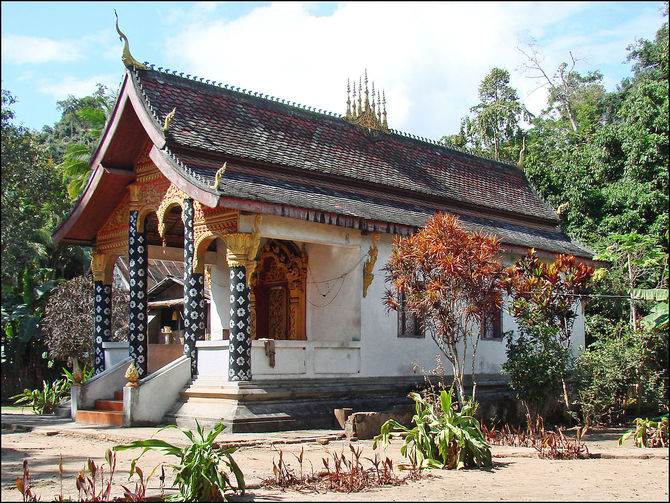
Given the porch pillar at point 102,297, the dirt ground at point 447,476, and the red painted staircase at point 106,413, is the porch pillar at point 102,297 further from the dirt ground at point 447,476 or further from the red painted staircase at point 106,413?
the dirt ground at point 447,476

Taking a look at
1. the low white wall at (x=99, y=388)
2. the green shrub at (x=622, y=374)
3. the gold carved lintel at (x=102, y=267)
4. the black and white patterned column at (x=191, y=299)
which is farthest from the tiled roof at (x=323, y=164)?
the low white wall at (x=99, y=388)

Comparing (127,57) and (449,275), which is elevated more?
(127,57)

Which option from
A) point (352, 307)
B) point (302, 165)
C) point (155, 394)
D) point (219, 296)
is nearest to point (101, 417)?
→ point (155, 394)

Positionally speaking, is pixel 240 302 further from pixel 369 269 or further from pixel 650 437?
pixel 650 437

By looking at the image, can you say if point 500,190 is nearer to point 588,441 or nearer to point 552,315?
point 552,315

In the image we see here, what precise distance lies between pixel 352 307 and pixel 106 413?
17.7 ft

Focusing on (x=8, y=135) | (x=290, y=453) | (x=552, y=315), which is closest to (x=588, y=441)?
(x=552, y=315)

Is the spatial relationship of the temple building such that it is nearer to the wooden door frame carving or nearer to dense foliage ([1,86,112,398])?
the wooden door frame carving

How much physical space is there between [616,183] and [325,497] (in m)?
18.6

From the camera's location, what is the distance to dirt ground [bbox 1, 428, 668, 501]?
7340 millimetres

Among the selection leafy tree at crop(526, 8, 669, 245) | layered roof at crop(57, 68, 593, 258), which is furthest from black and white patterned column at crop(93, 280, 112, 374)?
leafy tree at crop(526, 8, 669, 245)

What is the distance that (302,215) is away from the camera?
1409 centimetres

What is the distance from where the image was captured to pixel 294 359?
48.0 feet

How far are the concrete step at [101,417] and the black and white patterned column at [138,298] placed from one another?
1476 mm
